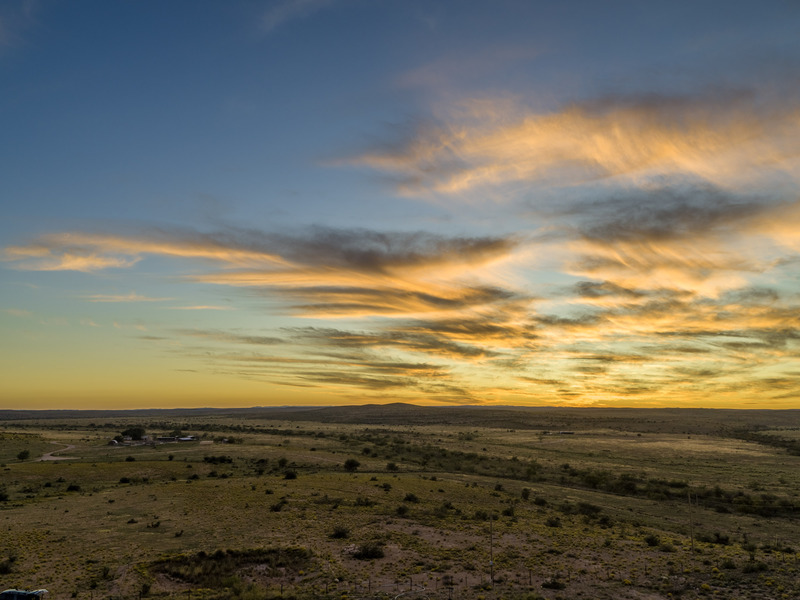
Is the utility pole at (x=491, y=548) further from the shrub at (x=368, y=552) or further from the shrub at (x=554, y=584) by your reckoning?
the shrub at (x=368, y=552)

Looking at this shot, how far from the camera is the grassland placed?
29375mm

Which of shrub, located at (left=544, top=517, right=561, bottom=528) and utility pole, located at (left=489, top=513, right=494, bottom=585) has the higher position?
utility pole, located at (left=489, top=513, right=494, bottom=585)

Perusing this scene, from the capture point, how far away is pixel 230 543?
119ft

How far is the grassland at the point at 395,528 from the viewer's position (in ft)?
96.4

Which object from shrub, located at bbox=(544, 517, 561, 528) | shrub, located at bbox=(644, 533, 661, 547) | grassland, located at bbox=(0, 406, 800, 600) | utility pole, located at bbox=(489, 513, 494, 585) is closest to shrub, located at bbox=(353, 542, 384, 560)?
grassland, located at bbox=(0, 406, 800, 600)

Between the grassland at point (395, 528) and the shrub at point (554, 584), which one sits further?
the grassland at point (395, 528)

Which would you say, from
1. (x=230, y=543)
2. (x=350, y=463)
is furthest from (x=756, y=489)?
(x=230, y=543)

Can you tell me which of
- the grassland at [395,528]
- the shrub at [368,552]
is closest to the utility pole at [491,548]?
the grassland at [395,528]

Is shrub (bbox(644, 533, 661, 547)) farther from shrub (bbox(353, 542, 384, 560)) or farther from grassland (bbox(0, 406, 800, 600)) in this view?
shrub (bbox(353, 542, 384, 560))

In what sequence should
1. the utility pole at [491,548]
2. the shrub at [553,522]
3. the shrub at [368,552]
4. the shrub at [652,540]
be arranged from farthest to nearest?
the shrub at [553,522], the shrub at [652,540], the shrub at [368,552], the utility pole at [491,548]

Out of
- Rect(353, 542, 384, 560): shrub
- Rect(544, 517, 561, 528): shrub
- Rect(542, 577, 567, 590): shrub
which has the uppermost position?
Rect(542, 577, 567, 590): shrub

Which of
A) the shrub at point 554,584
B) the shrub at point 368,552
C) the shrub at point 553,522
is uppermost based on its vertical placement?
the shrub at point 554,584

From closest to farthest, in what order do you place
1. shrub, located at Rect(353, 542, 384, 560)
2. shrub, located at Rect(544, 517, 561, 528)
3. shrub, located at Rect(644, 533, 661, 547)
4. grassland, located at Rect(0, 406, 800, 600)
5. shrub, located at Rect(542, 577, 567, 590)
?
shrub, located at Rect(542, 577, 567, 590), grassland, located at Rect(0, 406, 800, 600), shrub, located at Rect(353, 542, 384, 560), shrub, located at Rect(644, 533, 661, 547), shrub, located at Rect(544, 517, 561, 528)

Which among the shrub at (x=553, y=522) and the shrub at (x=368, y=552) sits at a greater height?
the shrub at (x=368, y=552)
